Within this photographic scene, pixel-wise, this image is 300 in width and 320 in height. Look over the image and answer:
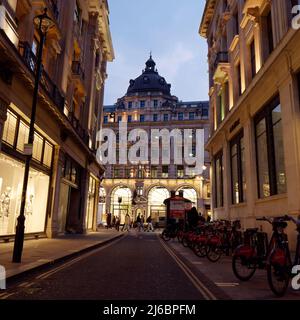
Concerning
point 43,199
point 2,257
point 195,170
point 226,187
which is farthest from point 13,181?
point 195,170

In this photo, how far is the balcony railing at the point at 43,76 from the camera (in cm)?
1362

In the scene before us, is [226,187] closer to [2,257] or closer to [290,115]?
[290,115]

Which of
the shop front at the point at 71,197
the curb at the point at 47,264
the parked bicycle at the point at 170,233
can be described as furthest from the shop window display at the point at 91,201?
the curb at the point at 47,264

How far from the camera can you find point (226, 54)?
81.5 ft

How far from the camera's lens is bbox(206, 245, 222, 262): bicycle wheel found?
436 inches

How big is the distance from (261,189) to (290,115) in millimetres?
5199

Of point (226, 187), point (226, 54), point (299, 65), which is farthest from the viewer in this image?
point (226, 54)

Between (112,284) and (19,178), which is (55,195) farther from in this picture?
(112,284)

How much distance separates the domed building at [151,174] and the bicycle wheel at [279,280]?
150 ft
